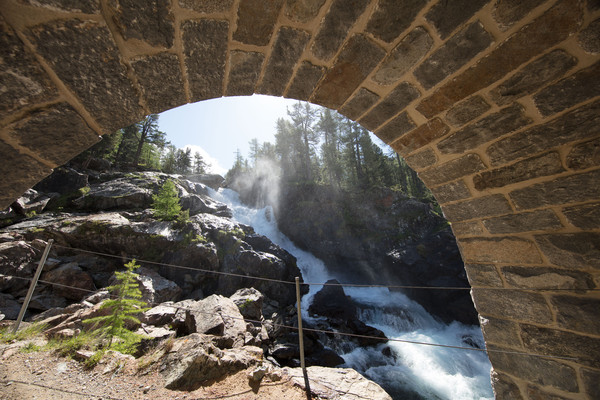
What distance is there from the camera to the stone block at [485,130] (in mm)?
1453

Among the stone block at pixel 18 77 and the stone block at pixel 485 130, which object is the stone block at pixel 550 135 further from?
the stone block at pixel 18 77

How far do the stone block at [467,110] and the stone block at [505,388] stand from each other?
2.29 meters

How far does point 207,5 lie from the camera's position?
1.01 m

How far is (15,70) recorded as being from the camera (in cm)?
84

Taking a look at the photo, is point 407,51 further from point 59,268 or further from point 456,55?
point 59,268

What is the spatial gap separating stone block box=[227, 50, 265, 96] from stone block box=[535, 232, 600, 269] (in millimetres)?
2422

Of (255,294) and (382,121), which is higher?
(382,121)

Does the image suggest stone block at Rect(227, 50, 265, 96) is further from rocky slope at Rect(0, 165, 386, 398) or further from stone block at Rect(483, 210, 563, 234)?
rocky slope at Rect(0, 165, 386, 398)

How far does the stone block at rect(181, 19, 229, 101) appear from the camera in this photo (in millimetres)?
1061

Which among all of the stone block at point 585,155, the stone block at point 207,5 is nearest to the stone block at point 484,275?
the stone block at point 585,155

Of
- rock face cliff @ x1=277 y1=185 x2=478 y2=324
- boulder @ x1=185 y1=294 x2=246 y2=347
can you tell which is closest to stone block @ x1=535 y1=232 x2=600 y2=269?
boulder @ x1=185 y1=294 x2=246 y2=347

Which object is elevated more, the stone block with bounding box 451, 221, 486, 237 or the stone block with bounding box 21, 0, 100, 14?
the stone block with bounding box 21, 0, 100, 14

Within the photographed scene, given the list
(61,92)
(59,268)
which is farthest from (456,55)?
(59,268)

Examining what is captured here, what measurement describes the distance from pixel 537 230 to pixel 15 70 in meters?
3.17
